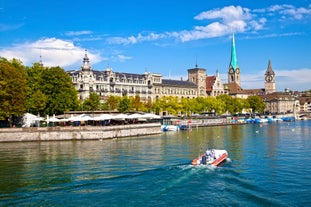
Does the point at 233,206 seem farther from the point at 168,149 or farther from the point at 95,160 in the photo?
the point at 168,149

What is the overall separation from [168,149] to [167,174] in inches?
738

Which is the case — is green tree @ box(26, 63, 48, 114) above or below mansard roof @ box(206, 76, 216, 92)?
below

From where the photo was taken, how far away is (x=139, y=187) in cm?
2916

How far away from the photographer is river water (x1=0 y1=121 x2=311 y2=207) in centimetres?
2611

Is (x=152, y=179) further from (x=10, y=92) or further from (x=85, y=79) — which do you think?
(x=85, y=79)

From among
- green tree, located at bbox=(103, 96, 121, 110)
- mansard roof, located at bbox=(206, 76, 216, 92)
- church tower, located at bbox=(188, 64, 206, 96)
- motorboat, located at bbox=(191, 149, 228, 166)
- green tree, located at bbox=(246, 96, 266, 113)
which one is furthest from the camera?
green tree, located at bbox=(246, 96, 266, 113)

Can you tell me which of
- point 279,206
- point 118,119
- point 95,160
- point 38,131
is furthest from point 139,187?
point 118,119

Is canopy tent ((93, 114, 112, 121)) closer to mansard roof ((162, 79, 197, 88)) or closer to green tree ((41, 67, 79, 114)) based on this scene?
green tree ((41, 67, 79, 114))

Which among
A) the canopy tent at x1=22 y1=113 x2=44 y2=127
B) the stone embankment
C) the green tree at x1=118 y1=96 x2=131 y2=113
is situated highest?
the green tree at x1=118 y1=96 x2=131 y2=113

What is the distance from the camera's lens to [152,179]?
31703 mm

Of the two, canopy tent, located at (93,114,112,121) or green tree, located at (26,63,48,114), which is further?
green tree, located at (26,63,48,114)

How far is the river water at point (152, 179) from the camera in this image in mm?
26109

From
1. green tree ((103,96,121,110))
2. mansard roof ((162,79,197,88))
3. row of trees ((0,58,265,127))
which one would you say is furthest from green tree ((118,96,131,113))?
mansard roof ((162,79,197,88))

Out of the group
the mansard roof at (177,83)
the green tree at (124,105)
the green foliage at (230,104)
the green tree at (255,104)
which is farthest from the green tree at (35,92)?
the green tree at (255,104)
